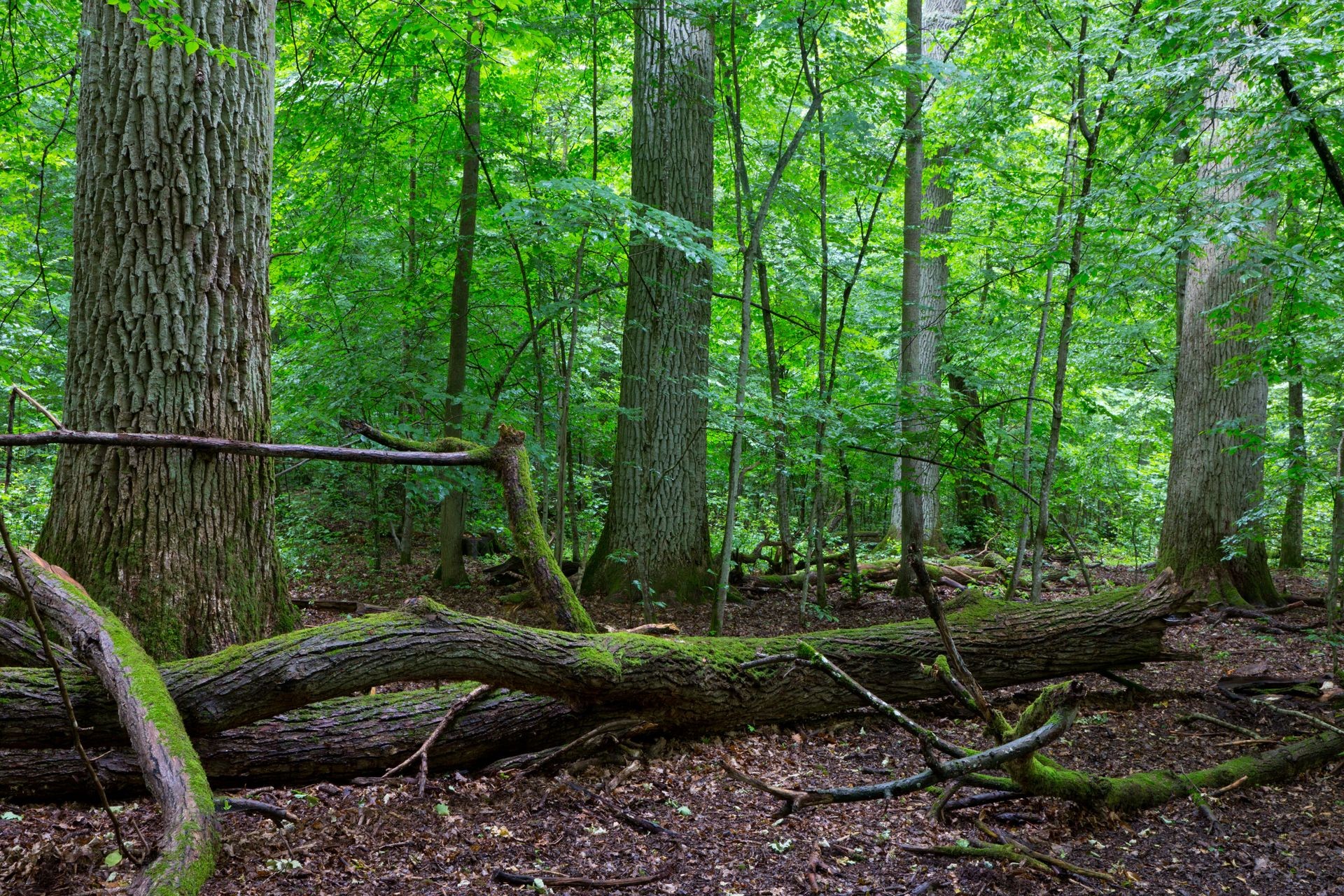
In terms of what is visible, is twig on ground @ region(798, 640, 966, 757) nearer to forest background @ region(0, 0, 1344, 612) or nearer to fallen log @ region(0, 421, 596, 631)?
fallen log @ region(0, 421, 596, 631)

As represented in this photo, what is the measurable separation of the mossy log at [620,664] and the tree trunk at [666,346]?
9.26ft

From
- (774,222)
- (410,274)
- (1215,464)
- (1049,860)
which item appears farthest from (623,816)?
(774,222)

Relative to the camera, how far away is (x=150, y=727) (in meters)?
2.70

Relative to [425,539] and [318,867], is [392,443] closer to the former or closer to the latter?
[318,867]

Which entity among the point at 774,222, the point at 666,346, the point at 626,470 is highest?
the point at 774,222

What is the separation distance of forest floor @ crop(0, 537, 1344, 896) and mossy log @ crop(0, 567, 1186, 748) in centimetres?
31

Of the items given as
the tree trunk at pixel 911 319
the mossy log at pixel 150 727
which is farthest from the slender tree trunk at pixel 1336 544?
the mossy log at pixel 150 727

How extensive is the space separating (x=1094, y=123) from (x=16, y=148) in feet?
35.8

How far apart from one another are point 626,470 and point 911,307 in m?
3.14

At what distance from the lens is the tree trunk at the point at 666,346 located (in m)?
7.50

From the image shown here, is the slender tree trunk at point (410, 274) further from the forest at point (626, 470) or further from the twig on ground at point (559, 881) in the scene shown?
the twig on ground at point (559, 881)

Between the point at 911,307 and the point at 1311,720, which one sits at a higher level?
the point at 911,307

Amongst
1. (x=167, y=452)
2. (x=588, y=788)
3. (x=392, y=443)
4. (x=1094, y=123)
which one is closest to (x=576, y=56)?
(x=1094, y=123)

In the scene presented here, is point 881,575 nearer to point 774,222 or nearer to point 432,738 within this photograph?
point 774,222
